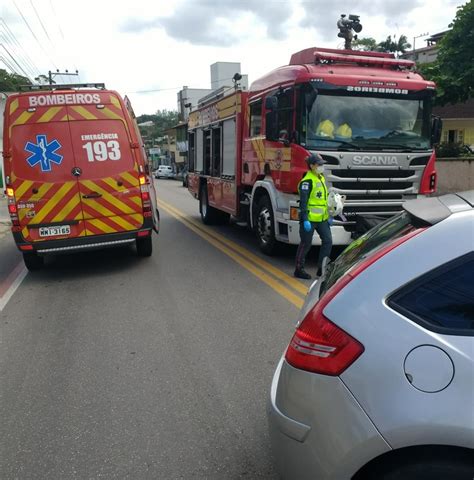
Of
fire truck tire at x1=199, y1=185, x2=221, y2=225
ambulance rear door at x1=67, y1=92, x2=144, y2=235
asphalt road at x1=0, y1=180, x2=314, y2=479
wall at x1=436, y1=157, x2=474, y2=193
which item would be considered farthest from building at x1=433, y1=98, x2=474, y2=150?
ambulance rear door at x1=67, y1=92, x2=144, y2=235

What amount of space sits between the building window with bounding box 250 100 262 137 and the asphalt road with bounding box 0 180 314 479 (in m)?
2.45

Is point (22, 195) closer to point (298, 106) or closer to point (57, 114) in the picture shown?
point (57, 114)

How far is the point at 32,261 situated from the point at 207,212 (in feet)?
18.0

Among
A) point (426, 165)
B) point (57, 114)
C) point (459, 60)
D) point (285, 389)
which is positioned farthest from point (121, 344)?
point (459, 60)

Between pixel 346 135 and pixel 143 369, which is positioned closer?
pixel 143 369

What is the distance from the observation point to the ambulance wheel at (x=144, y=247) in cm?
846

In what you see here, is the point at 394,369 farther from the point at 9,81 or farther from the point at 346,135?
the point at 9,81

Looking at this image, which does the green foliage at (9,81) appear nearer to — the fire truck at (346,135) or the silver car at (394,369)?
the fire truck at (346,135)

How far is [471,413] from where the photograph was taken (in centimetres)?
177

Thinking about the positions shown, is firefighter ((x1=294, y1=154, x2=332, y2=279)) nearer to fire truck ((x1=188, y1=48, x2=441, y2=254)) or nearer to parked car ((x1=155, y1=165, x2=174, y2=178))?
fire truck ((x1=188, y1=48, x2=441, y2=254))

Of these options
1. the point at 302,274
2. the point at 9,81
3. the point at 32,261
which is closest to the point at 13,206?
the point at 32,261

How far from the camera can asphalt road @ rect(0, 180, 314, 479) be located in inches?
121

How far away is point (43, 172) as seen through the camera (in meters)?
7.36

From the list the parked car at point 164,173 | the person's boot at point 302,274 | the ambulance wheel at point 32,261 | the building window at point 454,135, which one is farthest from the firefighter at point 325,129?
the parked car at point 164,173
